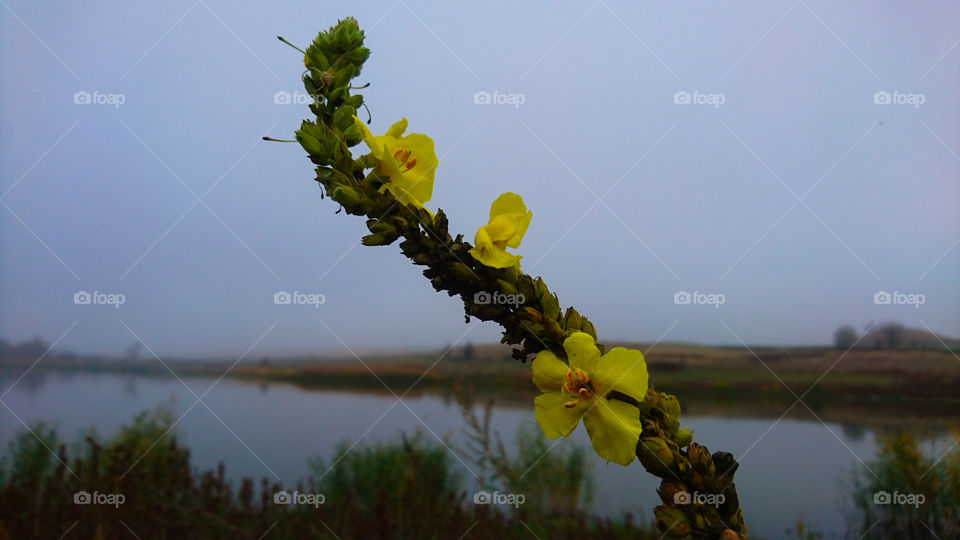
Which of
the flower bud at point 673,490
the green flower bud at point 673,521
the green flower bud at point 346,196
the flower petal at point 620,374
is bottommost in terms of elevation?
the green flower bud at point 673,521

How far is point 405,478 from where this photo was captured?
193 centimetres

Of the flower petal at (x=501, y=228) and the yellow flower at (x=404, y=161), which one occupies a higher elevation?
the yellow flower at (x=404, y=161)

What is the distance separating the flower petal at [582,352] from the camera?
452 millimetres

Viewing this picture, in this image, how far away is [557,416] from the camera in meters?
0.46

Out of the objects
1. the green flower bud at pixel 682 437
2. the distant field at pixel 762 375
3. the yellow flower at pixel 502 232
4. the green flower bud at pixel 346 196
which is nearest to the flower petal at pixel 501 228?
the yellow flower at pixel 502 232

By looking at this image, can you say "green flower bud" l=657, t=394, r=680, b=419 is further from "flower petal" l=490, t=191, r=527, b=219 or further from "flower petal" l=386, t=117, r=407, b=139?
"flower petal" l=386, t=117, r=407, b=139

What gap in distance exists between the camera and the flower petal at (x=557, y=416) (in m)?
0.46

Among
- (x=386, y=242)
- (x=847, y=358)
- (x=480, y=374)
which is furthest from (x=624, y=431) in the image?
(x=847, y=358)

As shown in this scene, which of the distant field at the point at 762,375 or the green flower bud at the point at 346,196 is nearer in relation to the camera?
the green flower bud at the point at 346,196

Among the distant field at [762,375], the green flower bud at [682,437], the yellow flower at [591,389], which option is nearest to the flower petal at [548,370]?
the yellow flower at [591,389]

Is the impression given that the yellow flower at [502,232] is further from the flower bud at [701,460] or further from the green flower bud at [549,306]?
the flower bud at [701,460]

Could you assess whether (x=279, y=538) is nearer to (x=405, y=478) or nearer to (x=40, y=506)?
(x=405, y=478)

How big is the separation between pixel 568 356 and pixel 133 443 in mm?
2044

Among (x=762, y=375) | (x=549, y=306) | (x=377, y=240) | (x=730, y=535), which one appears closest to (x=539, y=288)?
(x=549, y=306)
